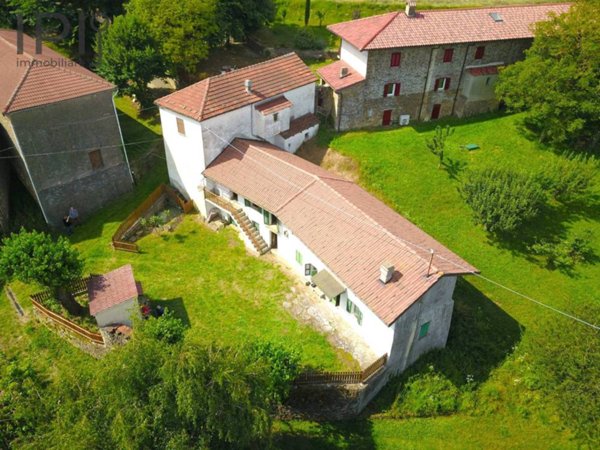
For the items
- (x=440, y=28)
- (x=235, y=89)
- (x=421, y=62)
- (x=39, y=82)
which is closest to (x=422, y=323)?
(x=235, y=89)

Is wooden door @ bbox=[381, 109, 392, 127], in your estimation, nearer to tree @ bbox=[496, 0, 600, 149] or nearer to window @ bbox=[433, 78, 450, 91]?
window @ bbox=[433, 78, 450, 91]

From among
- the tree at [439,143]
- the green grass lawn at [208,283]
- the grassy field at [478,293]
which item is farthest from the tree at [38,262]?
the tree at [439,143]

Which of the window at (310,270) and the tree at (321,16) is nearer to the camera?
the window at (310,270)

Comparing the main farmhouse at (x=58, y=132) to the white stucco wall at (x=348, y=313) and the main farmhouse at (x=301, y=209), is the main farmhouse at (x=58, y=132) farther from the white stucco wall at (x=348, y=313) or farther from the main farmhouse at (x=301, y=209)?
the white stucco wall at (x=348, y=313)

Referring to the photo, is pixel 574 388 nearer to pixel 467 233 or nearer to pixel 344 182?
pixel 467 233

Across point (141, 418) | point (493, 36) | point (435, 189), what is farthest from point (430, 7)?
point (141, 418)

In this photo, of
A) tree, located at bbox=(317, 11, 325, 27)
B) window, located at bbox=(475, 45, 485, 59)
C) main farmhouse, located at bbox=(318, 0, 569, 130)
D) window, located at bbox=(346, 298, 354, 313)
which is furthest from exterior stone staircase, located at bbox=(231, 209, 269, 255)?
tree, located at bbox=(317, 11, 325, 27)

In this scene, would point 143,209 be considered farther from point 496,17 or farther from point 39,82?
point 496,17
